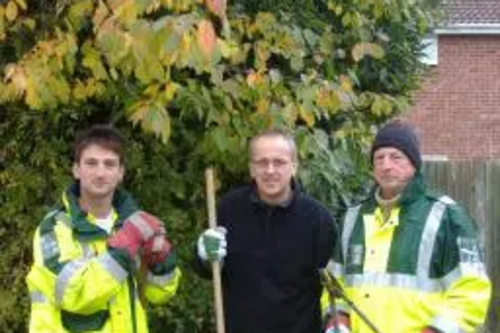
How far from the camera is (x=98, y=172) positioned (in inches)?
170

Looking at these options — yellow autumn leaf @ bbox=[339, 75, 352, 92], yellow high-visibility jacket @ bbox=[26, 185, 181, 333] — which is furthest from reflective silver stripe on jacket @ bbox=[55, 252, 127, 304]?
yellow autumn leaf @ bbox=[339, 75, 352, 92]

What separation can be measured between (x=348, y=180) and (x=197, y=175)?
0.99 meters

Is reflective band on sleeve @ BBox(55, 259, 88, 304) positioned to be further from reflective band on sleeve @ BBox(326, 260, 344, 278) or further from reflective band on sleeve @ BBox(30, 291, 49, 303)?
reflective band on sleeve @ BBox(326, 260, 344, 278)

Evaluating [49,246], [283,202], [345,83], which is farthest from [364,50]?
[49,246]

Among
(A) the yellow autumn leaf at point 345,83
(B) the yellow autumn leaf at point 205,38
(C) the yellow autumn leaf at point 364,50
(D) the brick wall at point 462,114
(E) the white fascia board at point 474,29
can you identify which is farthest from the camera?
(E) the white fascia board at point 474,29

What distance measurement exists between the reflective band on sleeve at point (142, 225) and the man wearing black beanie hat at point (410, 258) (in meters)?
0.90

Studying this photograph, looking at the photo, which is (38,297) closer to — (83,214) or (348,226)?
→ (83,214)

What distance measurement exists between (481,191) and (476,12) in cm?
1240

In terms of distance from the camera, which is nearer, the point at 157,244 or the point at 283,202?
the point at 157,244

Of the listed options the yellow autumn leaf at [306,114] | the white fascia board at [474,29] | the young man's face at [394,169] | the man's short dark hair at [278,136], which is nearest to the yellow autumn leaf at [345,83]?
the yellow autumn leaf at [306,114]

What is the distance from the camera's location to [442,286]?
14.1 feet

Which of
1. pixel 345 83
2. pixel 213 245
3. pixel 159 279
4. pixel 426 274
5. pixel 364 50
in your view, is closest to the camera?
pixel 426 274

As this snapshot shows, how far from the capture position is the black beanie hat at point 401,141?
14.4 feet

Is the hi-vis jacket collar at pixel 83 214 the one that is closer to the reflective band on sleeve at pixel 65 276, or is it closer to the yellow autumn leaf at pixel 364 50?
the reflective band on sleeve at pixel 65 276
